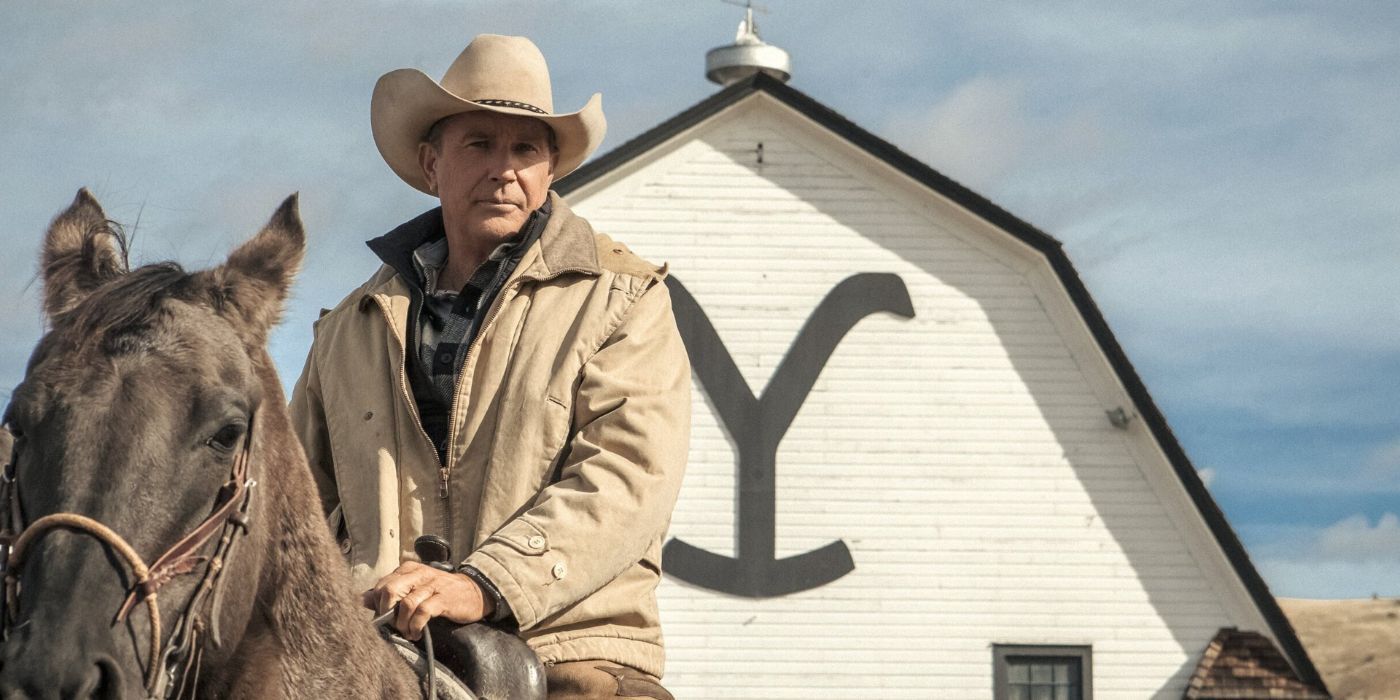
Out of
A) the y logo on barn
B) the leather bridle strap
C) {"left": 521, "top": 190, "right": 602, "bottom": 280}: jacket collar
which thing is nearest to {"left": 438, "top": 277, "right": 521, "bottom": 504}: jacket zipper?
{"left": 521, "top": 190, "right": 602, "bottom": 280}: jacket collar

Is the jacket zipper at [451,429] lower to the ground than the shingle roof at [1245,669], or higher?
lower

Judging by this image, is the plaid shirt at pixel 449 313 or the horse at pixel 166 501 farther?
the plaid shirt at pixel 449 313

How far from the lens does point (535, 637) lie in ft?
15.3

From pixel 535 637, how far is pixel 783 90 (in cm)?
1991

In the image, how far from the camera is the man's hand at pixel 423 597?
4074mm

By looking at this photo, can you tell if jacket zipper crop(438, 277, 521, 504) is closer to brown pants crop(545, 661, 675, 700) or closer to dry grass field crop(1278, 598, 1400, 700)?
brown pants crop(545, 661, 675, 700)

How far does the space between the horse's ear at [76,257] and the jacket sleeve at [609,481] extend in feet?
3.48

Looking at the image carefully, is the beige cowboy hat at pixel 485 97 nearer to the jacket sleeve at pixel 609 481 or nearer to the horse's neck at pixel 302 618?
the jacket sleeve at pixel 609 481

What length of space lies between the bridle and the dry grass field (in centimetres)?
3574

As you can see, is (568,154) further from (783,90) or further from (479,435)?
(783,90)

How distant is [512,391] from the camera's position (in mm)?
4762

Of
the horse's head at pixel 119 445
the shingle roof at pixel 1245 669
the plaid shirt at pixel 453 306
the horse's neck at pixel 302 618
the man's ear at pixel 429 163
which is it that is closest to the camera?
the horse's head at pixel 119 445

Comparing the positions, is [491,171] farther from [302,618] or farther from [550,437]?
[302,618]

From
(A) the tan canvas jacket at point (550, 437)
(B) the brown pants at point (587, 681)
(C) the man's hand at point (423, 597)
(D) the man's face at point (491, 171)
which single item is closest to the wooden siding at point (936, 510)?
(D) the man's face at point (491, 171)
